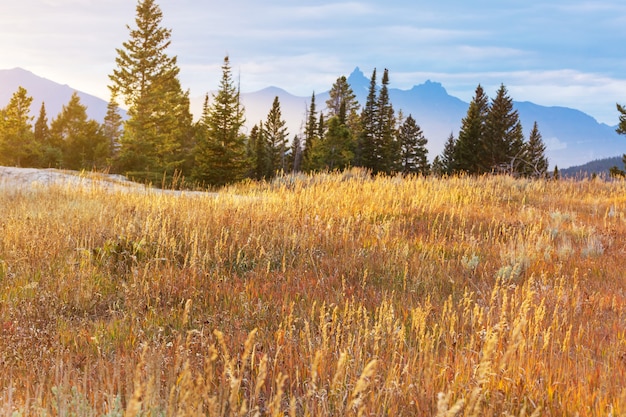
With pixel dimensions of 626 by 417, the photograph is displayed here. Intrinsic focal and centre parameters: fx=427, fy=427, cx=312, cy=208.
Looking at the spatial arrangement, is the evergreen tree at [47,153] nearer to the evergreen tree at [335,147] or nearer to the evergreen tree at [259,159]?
the evergreen tree at [259,159]

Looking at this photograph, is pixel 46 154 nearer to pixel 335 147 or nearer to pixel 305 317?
pixel 335 147

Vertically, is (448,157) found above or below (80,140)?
above

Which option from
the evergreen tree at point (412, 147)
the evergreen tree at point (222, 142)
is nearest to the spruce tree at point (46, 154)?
the evergreen tree at point (222, 142)

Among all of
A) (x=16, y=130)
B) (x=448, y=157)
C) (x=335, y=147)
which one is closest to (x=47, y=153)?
(x=16, y=130)

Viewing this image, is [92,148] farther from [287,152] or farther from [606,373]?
[606,373]

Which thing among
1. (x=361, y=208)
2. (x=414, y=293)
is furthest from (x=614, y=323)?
(x=361, y=208)

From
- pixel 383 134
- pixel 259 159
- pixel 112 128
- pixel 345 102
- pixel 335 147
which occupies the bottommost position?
pixel 259 159

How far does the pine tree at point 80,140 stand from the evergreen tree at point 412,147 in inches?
1503

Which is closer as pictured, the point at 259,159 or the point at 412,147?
the point at 259,159

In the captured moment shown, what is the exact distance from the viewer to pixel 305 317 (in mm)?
3311

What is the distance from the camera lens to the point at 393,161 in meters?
57.9

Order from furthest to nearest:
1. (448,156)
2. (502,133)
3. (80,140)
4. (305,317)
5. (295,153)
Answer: (295,153) → (448,156) → (502,133) → (80,140) → (305,317)

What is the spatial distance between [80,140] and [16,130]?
565 centimetres

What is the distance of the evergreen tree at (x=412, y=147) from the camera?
2383 inches
